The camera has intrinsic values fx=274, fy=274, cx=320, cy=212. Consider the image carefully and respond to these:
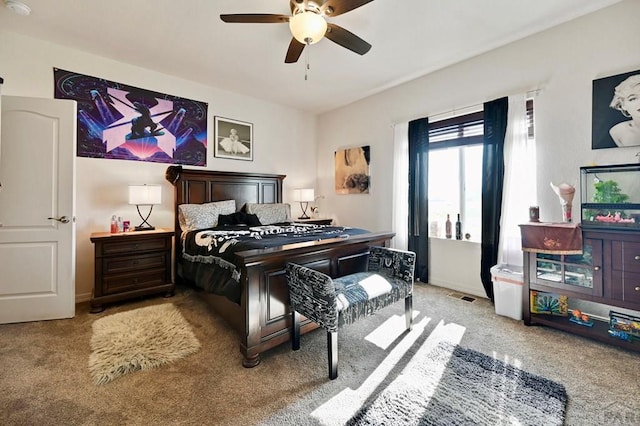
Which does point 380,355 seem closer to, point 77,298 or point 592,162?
point 592,162

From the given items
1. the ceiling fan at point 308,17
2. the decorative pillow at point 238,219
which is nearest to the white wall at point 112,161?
the decorative pillow at point 238,219

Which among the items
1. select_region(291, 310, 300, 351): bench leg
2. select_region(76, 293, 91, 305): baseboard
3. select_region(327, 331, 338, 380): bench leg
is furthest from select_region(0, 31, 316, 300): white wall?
select_region(327, 331, 338, 380): bench leg

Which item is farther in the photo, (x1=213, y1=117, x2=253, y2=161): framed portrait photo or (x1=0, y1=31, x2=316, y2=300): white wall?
(x1=213, y1=117, x2=253, y2=161): framed portrait photo

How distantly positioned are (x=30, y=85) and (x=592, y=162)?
5.80 m

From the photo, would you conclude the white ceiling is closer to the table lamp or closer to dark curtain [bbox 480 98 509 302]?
dark curtain [bbox 480 98 509 302]

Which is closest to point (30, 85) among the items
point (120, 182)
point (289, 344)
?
point (120, 182)

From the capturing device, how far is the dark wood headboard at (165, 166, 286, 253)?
3775 mm

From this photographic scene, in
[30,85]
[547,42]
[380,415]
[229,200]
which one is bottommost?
[380,415]

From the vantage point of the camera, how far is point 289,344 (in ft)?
7.49

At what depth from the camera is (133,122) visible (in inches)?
141

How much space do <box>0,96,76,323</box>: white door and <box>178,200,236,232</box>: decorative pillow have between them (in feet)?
3.53

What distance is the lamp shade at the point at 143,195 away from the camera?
3.25 m

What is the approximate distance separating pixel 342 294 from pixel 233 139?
343cm

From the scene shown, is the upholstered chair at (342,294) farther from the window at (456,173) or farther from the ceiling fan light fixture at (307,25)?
the ceiling fan light fixture at (307,25)
